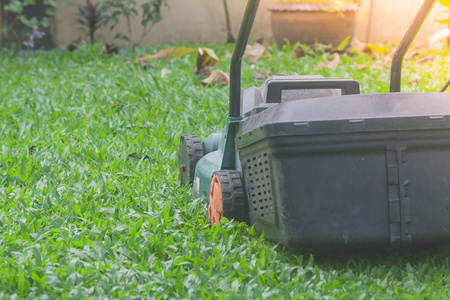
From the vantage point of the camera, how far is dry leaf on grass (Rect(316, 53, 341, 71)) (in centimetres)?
495

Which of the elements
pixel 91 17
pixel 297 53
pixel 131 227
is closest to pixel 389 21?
pixel 297 53

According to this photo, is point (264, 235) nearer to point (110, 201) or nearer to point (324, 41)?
point (110, 201)

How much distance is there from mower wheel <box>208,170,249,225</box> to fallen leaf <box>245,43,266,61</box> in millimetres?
3458

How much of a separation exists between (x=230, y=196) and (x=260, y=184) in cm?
17

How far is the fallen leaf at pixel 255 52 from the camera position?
550 cm

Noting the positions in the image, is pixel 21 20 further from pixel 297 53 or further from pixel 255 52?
pixel 297 53

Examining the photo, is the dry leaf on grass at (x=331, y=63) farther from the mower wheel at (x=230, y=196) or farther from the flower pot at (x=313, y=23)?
the mower wheel at (x=230, y=196)

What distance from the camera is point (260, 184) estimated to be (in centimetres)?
191

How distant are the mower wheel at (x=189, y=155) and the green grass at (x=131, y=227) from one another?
0.07 metres

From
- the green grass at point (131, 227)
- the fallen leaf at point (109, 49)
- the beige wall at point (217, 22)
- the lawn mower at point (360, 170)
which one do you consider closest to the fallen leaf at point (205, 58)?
the green grass at point (131, 227)

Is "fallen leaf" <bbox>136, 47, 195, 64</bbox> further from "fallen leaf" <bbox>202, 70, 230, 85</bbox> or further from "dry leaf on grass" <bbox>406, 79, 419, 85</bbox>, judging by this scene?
"dry leaf on grass" <bbox>406, 79, 419, 85</bbox>

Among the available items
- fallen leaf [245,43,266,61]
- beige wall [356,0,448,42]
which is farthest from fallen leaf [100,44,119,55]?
beige wall [356,0,448,42]

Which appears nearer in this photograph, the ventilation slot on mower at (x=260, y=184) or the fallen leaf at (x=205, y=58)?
the ventilation slot on mower at (x=260, y=184)

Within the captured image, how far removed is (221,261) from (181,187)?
775 mm
